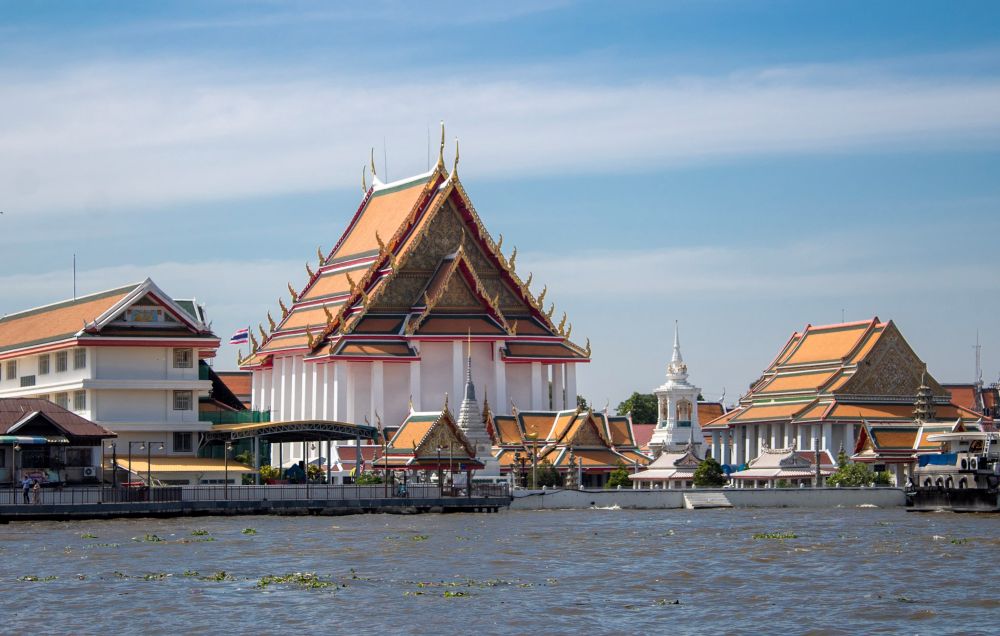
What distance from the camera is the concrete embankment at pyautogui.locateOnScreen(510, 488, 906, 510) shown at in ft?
226

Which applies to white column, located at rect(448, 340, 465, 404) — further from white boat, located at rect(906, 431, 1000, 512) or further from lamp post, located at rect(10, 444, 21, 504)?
lamp post, located at rect(10, 444, 21, 504)

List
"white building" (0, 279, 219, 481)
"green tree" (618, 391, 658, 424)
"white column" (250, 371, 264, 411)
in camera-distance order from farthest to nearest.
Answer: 1. "green tree" (618, 391, 658, 424)
2. "white column" (250, 371, 264, 411)
3. "white building" (0, 279, 219, 481)

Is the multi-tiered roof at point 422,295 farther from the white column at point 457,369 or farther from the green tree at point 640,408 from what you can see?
the green tree at point 640,408

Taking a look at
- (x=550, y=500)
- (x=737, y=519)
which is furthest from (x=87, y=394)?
(x=737, y=519)

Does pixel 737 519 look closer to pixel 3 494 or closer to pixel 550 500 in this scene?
pixel 550 500

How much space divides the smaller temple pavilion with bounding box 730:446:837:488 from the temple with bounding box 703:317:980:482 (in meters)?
→ 3.58

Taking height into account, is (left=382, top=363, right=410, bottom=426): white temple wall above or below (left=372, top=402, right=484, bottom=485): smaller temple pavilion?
above

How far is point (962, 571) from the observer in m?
38.1

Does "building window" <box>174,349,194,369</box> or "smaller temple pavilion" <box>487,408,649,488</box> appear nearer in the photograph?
"building window" <box>174,349,194,369</box>

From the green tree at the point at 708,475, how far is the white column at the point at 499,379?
11.3 meters

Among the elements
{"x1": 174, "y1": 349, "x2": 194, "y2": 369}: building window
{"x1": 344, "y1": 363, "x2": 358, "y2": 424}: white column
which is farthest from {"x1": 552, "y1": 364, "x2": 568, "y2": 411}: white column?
{"x1": 174, "y1": 349, "x2": 194, "y2": 369}: building window

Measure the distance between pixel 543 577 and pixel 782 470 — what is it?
51.9 meters

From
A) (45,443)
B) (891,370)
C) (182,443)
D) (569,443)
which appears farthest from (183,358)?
(891,370)

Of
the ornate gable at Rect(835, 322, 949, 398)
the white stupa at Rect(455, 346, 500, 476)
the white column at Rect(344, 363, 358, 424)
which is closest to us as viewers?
the white stupa at Rect(455, 346, 500, 476)
